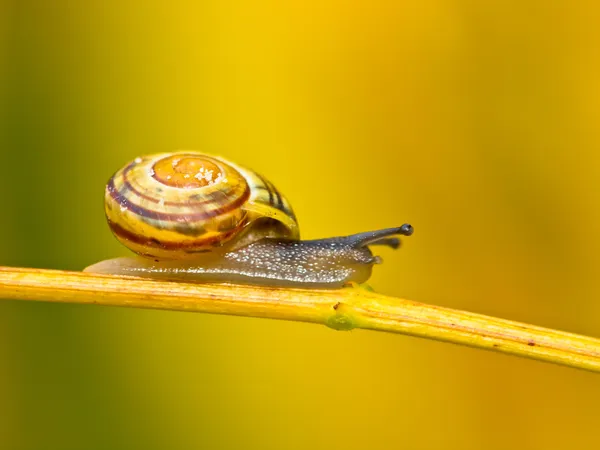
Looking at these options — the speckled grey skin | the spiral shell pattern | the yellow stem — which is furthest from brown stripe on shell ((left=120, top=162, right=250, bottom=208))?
the yellow stem

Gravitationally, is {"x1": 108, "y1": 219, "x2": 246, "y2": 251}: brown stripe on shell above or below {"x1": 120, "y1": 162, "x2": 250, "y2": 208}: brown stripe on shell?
below

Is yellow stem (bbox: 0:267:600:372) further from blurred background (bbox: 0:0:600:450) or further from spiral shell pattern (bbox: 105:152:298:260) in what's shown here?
blurred background (bbox: 0:0:600:450)

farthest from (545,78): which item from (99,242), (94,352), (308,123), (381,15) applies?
(94,352)

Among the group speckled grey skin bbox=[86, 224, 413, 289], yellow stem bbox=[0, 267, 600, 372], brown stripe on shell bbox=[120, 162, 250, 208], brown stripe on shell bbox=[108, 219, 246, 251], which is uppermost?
Result: brown stripe on shell bbox=[120, 162, 250, 208]

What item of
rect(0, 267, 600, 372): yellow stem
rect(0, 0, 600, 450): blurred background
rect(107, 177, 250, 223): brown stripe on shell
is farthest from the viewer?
rect(0, 0, 600, 450): blurred background

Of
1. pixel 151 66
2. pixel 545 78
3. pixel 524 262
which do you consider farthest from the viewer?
pixel 151 66

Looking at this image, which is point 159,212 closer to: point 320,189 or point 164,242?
point 164,242

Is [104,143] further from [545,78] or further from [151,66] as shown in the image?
[545,78]
